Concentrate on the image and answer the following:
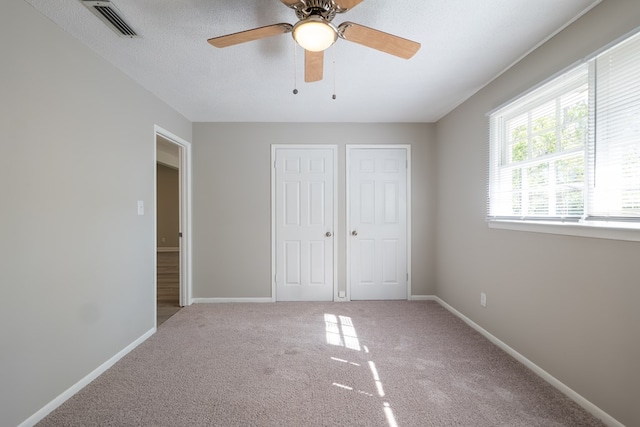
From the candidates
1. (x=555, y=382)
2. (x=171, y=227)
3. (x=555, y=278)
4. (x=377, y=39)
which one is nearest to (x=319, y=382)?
(x=555, y=382)

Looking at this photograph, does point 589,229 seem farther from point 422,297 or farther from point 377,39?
point 422,297

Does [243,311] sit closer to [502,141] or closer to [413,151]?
[413,151]

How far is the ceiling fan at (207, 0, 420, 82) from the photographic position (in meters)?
1.40

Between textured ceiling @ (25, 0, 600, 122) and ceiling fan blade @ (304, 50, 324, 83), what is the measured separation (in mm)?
262

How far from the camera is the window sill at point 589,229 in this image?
58.0 inches

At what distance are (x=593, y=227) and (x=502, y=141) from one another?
45.7 inches

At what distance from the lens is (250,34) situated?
1530 millimetres

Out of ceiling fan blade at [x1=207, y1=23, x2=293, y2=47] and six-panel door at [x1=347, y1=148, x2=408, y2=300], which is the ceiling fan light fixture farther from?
six-panel door at [x1=347, y1=148, x2=408, y2=300]

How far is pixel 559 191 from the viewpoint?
1.97 metres

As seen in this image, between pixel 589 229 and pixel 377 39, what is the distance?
1.66m

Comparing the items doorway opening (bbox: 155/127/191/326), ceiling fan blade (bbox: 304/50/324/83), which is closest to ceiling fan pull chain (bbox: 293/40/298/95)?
ceiling fan blade (bbox: 304/50/324/83)

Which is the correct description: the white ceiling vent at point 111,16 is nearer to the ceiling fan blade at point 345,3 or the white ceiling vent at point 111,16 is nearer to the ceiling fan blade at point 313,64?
the ceiling fan blade at point 313,64

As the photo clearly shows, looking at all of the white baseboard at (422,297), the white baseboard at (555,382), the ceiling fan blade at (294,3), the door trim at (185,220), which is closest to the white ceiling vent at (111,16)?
the ceiling fan blade at (294,3)

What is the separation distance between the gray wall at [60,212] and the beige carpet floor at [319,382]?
284mm
